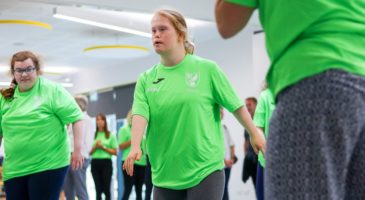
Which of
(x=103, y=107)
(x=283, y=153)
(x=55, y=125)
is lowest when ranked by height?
(x=103, y=107)

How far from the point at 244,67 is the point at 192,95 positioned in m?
8.36

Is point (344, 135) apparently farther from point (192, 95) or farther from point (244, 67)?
point (244, 67)

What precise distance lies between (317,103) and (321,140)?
0.26ft

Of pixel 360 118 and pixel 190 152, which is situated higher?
pixel 360 118

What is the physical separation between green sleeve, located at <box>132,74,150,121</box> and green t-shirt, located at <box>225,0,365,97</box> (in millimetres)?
1589

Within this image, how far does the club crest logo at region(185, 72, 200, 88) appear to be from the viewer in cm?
283

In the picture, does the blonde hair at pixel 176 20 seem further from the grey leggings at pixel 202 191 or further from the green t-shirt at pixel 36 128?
the green t-shirt at pixel 36 128

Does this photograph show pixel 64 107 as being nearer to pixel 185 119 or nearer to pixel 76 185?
pixel 185 119

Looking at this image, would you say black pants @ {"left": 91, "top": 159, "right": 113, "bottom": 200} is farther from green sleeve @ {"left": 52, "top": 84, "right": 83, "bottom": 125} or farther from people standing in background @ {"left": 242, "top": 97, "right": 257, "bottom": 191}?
green sleeve @ {"left": 52, "top": 84, "right": 83, "bottom": 125}

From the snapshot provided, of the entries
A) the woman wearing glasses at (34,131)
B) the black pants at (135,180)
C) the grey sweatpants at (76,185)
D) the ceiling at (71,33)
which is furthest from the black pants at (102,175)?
the woman wearing glasses at (34,131)

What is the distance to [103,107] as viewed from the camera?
55.8 feet

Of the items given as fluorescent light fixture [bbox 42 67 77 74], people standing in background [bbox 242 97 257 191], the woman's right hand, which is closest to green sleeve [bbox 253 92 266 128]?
the woman's right hand

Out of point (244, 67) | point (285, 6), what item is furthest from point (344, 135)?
Answer: point (244, 67)

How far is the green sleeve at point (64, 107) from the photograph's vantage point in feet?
13.0
